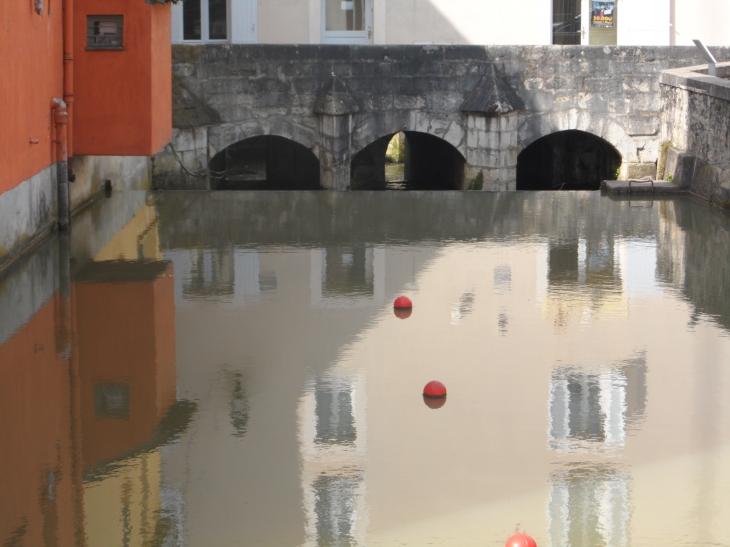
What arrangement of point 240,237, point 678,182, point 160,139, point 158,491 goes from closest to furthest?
point 158,491 < point 240,237 < point 160,139 < point 678,182

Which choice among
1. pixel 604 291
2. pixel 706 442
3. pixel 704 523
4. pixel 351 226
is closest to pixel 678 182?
pixel 351 226

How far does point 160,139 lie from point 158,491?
7.52m

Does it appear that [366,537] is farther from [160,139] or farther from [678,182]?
[678,182]

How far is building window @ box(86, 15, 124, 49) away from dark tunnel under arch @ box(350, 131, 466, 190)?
26.8ft

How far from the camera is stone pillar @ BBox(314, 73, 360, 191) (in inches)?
629

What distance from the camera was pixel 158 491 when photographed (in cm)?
476

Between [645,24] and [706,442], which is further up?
[645,24]

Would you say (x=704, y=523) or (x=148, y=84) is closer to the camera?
(x=704, y=523)

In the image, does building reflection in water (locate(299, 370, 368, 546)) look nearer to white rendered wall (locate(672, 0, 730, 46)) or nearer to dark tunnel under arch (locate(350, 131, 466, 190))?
dark tunnel under arch (locate(350, 131, 466, 190))

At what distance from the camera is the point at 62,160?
10.6 metres

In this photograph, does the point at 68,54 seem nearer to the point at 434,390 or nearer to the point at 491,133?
the point at 434,390

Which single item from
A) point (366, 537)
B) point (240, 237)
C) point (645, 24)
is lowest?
point (366, 537)

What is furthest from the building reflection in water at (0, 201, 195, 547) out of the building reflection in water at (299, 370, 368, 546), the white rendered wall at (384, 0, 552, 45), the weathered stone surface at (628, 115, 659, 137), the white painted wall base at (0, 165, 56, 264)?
the white rendered wall at (384, 0, 552, 45)

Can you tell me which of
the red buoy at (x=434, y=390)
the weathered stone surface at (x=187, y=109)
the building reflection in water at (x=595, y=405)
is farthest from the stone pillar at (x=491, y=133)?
the red buoy at (x=434, y=390)
